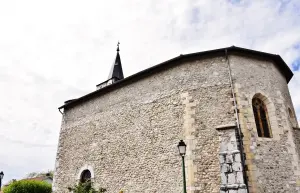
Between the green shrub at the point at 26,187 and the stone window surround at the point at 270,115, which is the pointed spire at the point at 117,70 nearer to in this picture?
the green shrub at the point at 26,187

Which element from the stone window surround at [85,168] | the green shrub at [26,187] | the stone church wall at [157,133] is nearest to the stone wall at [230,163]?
the stone church wall at [157,133]

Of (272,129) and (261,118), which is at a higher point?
(261,118)

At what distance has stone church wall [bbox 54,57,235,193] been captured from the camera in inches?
360

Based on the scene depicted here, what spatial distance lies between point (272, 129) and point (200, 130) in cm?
270

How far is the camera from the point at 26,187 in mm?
16266

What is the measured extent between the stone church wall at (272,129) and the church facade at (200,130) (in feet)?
0.11

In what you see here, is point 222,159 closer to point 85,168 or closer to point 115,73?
point 85,168

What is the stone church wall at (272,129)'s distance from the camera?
839cm

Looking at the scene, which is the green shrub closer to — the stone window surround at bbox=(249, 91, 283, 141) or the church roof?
the church roof

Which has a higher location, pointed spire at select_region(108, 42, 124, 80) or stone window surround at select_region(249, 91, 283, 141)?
pointed spire at select_region(108, 42, 124, 80)

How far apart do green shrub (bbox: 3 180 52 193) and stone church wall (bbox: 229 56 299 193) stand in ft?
46.5

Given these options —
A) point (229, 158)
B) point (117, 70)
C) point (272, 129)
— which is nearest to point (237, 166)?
point (229, 158)

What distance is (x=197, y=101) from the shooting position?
9.86 meters

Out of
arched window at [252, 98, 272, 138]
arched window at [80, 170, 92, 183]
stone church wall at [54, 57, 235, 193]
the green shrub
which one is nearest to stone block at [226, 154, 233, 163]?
stone church wall at [54, 57, 235, 193]
